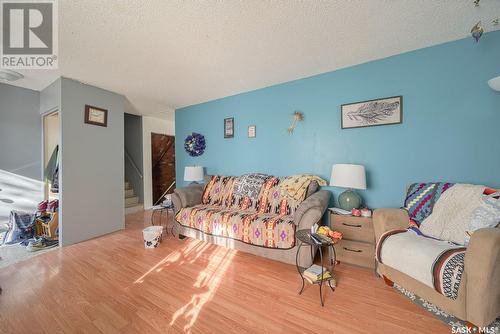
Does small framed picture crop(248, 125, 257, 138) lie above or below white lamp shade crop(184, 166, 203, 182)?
above

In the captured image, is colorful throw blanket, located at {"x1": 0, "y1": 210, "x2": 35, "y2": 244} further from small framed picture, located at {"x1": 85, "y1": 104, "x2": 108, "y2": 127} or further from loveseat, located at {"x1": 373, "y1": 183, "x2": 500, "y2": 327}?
loveseat, located at {"x1": 373, "y1": 183, "x2": 500, "y2": 327}

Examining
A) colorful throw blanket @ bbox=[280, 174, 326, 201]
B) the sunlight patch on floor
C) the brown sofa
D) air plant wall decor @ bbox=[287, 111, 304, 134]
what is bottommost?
the sunlight patch on floor

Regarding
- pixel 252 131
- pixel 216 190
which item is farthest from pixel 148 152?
pixel 252 131

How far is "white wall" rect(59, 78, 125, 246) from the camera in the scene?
8.86 feet

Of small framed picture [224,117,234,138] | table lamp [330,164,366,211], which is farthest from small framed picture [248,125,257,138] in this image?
table lamp [330,164,366,211]

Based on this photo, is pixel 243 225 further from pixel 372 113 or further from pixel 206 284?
pixel 372 113

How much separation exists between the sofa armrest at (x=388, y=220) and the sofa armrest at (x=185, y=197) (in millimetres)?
2404

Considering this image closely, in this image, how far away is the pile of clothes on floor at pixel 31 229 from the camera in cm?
271

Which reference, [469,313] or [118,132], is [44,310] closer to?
[118,132]

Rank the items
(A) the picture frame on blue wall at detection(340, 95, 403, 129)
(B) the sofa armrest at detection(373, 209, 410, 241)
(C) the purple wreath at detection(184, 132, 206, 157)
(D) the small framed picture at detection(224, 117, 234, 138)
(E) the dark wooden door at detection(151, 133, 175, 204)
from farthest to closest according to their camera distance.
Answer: (E) the dark wooden door at detection(151, 133, 175, 204), (C) the purple wreath at detection(184, 132, 206, 157), (D) the small framed picture at detection(224, 117, 234, 138), (A) the picture frame on blue wall at detection(340, 95, 403, 129), (B) the sofa armrest at detection(373, 209, 410, 241)

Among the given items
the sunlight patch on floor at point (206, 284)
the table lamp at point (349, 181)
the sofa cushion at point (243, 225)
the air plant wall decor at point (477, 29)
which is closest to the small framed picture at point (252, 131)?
the sofa cushion at point (243, 225)

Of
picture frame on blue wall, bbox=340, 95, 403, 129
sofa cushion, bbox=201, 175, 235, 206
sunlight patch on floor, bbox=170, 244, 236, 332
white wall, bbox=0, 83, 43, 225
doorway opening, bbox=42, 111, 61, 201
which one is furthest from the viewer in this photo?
doorway opening, bbox=42, 111, 61, 201

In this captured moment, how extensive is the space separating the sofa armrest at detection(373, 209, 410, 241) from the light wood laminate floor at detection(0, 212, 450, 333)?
0.50 meters

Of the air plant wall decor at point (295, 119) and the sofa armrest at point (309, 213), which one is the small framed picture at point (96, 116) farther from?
the sofa armrest at point (309, 213)
